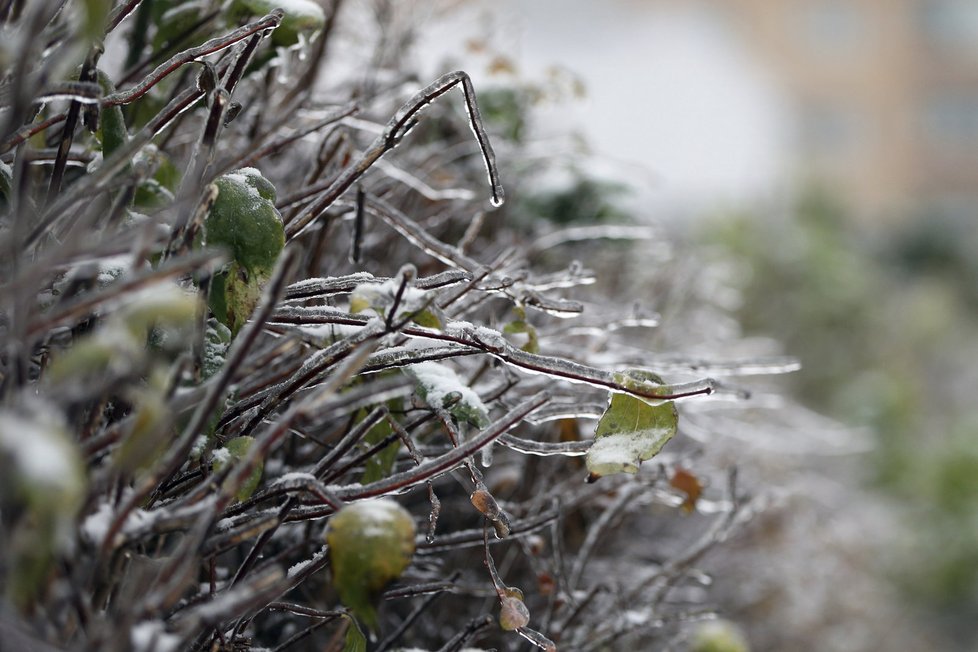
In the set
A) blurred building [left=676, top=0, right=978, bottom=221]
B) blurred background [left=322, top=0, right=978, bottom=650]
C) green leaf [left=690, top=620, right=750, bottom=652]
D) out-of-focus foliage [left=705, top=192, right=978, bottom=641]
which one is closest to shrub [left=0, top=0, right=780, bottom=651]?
green leaf [left=690, top=620, right=750, bottom=652]

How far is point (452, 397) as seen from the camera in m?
0.95

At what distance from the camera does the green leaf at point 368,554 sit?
73 cm

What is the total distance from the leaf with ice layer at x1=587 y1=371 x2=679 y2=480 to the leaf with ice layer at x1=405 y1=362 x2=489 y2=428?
131 millimetres

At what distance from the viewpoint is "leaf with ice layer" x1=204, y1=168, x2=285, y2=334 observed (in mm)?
938

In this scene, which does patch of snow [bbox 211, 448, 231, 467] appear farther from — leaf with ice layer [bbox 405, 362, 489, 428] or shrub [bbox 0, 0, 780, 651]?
leaf with ice layer [bbox 405, 362, 489, 428]

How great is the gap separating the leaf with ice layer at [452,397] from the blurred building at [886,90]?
27261 millimetres

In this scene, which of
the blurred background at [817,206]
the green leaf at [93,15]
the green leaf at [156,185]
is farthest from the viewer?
the blurred background at [817,206]

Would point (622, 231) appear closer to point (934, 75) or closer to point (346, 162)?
point (346, 162)

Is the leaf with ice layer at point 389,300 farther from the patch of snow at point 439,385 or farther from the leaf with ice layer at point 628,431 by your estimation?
the leaf with ice layer at point 628,431

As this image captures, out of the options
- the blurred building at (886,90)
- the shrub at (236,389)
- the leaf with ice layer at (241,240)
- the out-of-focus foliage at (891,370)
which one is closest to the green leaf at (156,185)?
the shrub at (236,389)

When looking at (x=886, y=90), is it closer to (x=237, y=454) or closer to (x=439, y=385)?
(x=439, y=385)

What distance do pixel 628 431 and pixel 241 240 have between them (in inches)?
18.9

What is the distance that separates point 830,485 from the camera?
382 centimetres

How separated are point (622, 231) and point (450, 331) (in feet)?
3.05
